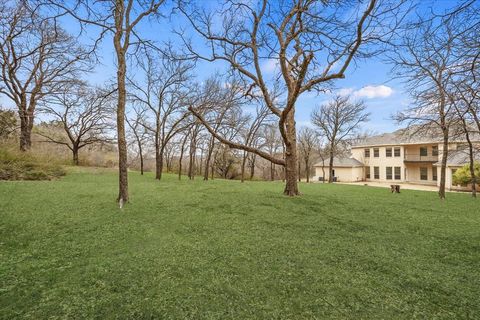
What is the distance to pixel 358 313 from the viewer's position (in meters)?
1.49

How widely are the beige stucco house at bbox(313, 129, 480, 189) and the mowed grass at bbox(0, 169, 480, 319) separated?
22.7m

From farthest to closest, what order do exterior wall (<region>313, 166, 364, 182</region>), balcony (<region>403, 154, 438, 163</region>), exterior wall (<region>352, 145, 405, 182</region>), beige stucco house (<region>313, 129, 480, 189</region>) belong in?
exterior wall (<region>313, 166, 364, 182</region>), exterior wall (<region>352, 145, 405, 182</region>), beige stucco house (<region>313, 129, 480, 189</region>), balcony (<region>403, 154, 438, 163</region>)

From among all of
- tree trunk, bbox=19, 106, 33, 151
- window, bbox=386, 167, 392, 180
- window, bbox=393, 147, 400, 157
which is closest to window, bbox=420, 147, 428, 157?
window, bbox=393, 147, 400, 157

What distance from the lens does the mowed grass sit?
4.99 ft

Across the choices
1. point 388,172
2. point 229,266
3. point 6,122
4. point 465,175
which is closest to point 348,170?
point 388,172

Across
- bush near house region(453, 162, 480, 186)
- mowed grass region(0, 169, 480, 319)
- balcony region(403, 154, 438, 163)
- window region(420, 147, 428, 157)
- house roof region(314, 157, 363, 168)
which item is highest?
window region(420, 147, 428, 157)

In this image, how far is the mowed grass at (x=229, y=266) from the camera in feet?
4.99

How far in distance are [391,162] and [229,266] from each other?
30608 mm

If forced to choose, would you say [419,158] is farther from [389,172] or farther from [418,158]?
[389,172]

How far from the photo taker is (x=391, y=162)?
26281 mm

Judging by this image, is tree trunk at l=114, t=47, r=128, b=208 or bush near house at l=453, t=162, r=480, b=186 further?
bush near house at l=453, t=162, r=480, b=186

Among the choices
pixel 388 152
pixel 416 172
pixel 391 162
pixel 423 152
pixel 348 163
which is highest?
pixel 388 152

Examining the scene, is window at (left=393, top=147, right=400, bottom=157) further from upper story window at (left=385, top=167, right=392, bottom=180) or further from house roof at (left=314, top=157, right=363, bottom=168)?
house roof at (left=314, top=157, right=363, bottom=168)

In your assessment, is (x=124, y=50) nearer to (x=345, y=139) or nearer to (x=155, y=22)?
(x=155, y=22)
